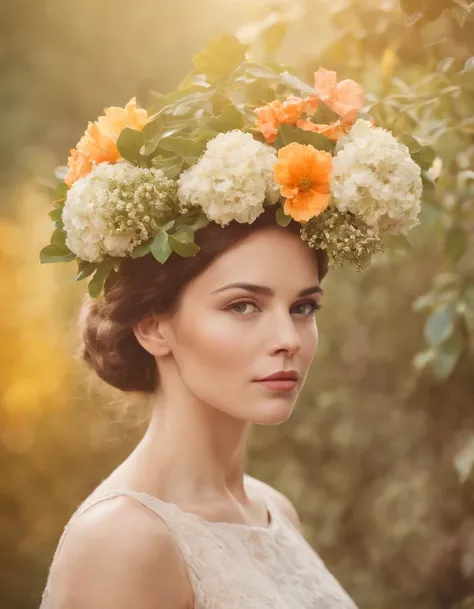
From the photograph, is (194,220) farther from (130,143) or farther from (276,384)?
(276,384)

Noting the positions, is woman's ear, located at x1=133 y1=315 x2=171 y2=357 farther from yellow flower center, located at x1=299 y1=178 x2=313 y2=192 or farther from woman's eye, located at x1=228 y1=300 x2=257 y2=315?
yellow flower center, located at x1=299 y1=178 x2=313 y2=192

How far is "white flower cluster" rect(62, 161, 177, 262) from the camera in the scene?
204 centimetres

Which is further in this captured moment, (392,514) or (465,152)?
(392,514)

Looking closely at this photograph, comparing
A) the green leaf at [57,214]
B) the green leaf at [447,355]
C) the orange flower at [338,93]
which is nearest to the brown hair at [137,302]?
the green leaf at [57,214]

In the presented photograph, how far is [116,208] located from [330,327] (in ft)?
8.78

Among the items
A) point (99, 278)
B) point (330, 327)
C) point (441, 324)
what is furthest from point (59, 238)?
point (330, 327)

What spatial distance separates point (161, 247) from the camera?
2.03 meters

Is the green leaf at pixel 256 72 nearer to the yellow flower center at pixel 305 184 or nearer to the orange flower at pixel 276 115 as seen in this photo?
the orange flower at pixel 276 115

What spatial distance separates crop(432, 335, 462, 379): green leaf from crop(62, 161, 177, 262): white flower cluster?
1.07 metres

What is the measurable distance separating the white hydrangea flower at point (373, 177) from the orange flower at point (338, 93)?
0.07m

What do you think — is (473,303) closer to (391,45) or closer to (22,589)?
(391,45)

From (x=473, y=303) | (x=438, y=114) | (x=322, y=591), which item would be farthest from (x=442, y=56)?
(x=322, y=591)

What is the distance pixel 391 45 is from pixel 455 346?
96 cm

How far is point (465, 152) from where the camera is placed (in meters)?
2.88
